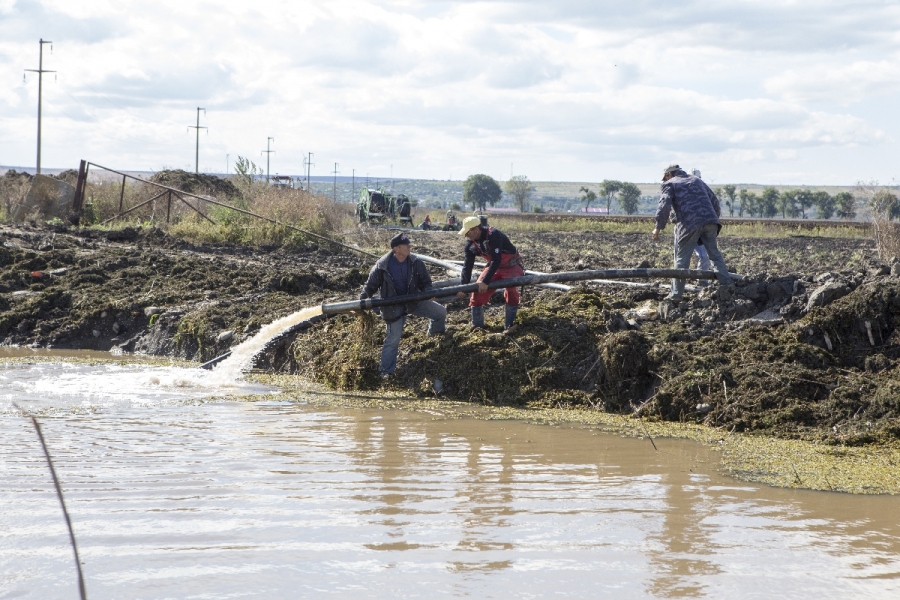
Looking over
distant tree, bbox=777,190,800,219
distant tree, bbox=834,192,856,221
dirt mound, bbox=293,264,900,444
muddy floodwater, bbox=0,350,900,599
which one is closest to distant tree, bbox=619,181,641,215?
distant tree, bbox=777,190,800,219

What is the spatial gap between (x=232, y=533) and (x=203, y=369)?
272 inches

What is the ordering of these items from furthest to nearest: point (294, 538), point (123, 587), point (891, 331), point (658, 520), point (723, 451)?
point (891, 331) < point (723, 451) < point (658, 520) < point (294, 538) < point (123, 587)

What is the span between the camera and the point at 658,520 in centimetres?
575

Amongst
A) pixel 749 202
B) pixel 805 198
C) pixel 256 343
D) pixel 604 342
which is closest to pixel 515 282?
pixel 604 342

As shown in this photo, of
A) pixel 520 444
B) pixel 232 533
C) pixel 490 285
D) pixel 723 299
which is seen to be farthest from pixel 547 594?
pixel 723 299

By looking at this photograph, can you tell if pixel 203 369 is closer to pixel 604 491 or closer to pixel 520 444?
pixel 520 444

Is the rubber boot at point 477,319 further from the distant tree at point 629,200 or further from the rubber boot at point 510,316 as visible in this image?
the distant tree at point 629,200

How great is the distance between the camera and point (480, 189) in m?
154

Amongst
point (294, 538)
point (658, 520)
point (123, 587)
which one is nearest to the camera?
point (123, 587)

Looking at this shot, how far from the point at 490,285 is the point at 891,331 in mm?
4106

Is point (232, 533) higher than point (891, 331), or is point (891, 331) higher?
point (891, 331)

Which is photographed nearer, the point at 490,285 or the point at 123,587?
the point at 123,587

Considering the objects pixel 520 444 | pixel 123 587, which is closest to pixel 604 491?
pixel 520 444

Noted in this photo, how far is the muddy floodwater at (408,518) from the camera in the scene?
468 cm
